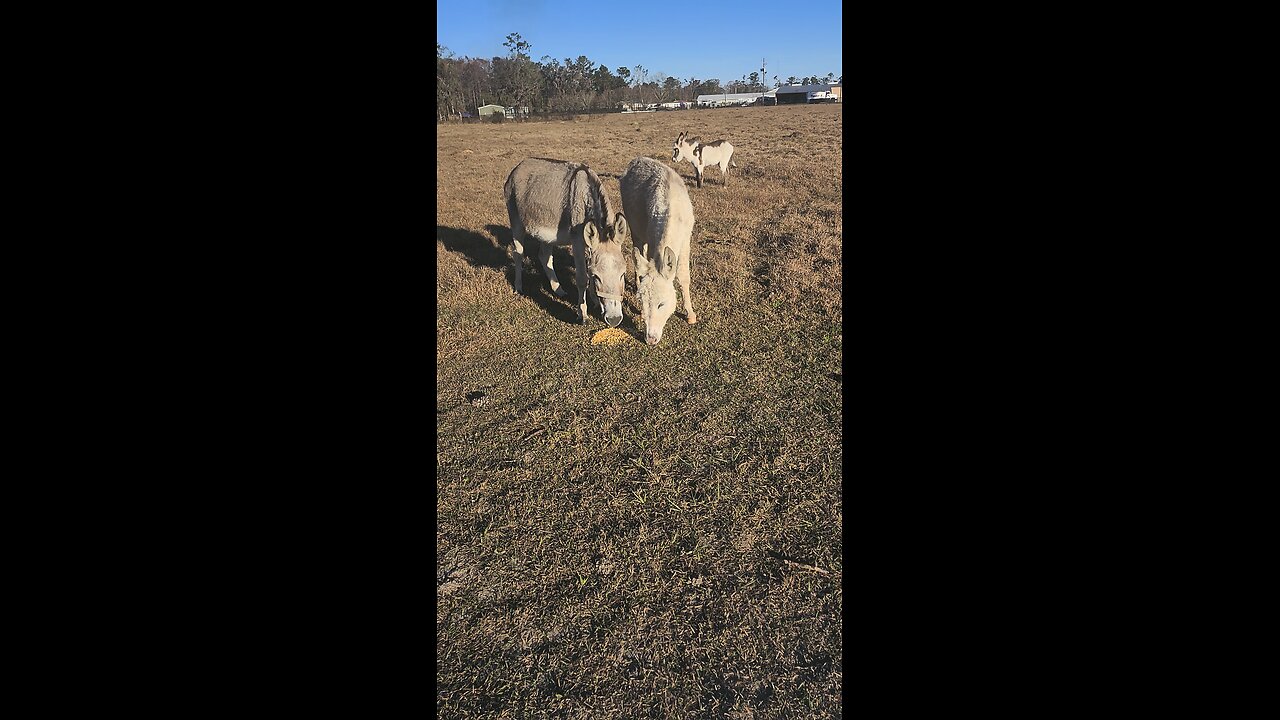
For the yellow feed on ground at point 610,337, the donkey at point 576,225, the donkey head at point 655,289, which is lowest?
the yellow feed on ground at point 610,337

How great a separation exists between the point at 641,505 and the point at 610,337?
3337 millimetres

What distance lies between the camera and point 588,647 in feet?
11.1

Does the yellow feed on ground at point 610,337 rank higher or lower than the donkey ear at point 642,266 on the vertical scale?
lower

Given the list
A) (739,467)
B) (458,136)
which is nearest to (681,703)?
(739,467)

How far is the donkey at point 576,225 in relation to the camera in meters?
7.34

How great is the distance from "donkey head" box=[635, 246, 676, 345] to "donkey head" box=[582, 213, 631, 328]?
27 centimetres

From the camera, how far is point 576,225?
8281mm

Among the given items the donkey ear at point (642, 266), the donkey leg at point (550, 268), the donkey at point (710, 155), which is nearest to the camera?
the donkey ear at point (642, 266)

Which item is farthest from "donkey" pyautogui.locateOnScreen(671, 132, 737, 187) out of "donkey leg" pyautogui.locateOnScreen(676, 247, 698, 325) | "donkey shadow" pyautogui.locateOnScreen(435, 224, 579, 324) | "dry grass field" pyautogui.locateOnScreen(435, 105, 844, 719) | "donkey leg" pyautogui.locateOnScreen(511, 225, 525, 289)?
"donkey leg" pyautogui.locateOnScreen(676, 247, 698, 325)

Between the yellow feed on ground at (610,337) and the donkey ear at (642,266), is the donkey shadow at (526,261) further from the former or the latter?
the donkey ear at (642,266)

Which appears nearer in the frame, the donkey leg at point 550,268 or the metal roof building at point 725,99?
the donkey leg at point 550,268

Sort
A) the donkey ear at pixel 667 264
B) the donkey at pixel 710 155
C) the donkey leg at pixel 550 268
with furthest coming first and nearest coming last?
the donkey at pixel 710 155
the donkey leg at pixel 550 268
the donkey ear at pixel 667 264

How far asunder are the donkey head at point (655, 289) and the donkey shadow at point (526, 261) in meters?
1.42

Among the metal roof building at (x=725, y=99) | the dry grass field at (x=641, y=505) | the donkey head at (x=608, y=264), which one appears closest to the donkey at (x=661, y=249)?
the donkey head at (x=608, y=264)
